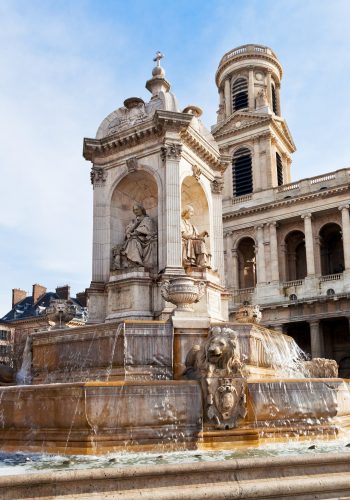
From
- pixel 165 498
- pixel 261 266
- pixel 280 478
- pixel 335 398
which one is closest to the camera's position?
pixel 165 498

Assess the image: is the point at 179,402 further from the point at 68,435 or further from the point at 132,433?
the point at 68,435

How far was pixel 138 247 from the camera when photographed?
50.4ft

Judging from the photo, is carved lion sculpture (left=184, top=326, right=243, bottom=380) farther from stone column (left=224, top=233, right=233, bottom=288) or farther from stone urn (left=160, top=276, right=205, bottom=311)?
stone column (left=224, top=233, right=233, bottom=288)

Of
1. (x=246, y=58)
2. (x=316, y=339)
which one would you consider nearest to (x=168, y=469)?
(x=316, y=339)

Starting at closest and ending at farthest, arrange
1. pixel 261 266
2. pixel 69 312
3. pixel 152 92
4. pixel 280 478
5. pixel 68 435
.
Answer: pixel 280 478
pixel 68 435
pixel 69 312
pixel 152 92
pixel 261 266

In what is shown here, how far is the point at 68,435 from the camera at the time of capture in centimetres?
880

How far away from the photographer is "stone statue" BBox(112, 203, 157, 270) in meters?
15.2

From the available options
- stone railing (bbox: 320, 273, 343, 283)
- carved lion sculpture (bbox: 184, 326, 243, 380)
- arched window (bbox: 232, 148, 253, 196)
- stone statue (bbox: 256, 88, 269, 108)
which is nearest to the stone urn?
carved lion sculpture (bbox: 184, 326, 243, 380)

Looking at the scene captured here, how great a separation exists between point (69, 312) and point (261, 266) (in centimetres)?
3704

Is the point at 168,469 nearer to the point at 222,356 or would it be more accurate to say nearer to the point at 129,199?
the point at 222,356

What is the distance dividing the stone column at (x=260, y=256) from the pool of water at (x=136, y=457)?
41.4 metres

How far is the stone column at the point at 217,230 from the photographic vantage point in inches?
Result: 675

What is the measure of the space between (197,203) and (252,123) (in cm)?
4097

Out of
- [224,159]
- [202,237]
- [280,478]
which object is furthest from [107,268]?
[280,478]
